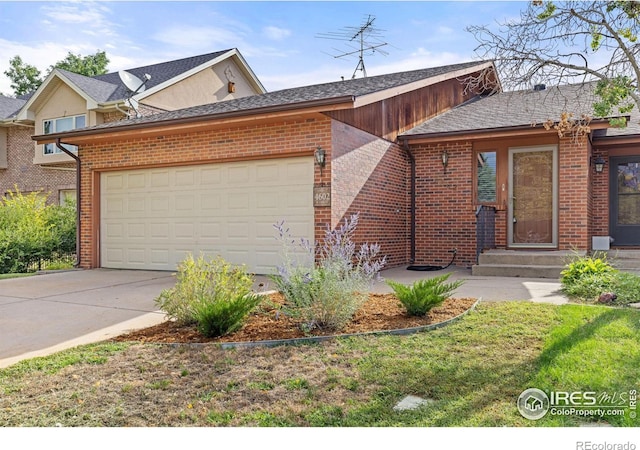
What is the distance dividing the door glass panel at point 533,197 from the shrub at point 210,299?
6976mm

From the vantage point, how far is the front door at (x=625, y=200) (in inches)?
406

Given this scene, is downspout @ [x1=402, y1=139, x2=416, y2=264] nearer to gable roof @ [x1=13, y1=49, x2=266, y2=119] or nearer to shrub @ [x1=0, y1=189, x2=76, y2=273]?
shrub @ [x1=0, y1=189, x2=76, y2=273]

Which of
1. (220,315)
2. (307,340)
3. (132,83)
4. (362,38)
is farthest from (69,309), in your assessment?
(362,38)

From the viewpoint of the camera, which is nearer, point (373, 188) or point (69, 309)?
point (69, 309)

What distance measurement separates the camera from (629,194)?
1038 cm

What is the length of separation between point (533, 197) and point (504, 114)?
2.10m

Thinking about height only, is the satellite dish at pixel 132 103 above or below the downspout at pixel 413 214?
above

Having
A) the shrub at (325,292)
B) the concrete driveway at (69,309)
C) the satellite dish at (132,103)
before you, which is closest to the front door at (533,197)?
the shrub at (325,292)

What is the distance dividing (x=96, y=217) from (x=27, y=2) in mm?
5258

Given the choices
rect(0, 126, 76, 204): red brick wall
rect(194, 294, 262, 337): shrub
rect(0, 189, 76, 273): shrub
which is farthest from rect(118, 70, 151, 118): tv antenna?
rect(194, 294, 262, 337): shrub

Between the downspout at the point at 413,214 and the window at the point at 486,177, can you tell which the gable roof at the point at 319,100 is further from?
the window at the point at 486,177

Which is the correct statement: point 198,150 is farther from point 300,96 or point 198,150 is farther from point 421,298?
point 421,298

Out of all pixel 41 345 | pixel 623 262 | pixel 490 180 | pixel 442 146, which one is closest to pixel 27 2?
pixel 41 345

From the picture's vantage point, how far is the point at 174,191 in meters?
10.2
